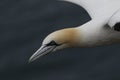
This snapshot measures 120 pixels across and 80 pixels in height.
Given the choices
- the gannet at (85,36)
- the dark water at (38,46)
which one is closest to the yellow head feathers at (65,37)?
the gannet at (85,36)

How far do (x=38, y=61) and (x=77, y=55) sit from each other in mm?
945

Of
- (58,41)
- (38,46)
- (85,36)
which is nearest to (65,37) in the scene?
(58,41)

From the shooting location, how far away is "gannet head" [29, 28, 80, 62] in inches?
523

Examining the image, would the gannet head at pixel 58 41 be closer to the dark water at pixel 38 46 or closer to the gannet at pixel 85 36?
the gannet at pixel 85 36

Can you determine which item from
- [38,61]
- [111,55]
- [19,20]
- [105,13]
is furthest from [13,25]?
[105,13]

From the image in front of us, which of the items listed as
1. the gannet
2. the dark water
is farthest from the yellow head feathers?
the dark water

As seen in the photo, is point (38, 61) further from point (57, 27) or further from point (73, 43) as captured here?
point (73, 43)

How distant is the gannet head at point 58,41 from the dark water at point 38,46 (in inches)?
85.0

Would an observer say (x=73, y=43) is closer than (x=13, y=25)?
Yes

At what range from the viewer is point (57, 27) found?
16.8 m

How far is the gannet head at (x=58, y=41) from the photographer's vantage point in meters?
13.3

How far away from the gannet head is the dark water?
2.16 metres

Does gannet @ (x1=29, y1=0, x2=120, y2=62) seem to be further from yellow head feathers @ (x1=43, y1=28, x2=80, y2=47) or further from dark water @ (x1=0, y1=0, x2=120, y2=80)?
dark water @ (x1=0, y1=0, x2=120, y2=80)

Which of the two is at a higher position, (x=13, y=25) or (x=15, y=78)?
(x=13, y=25)
